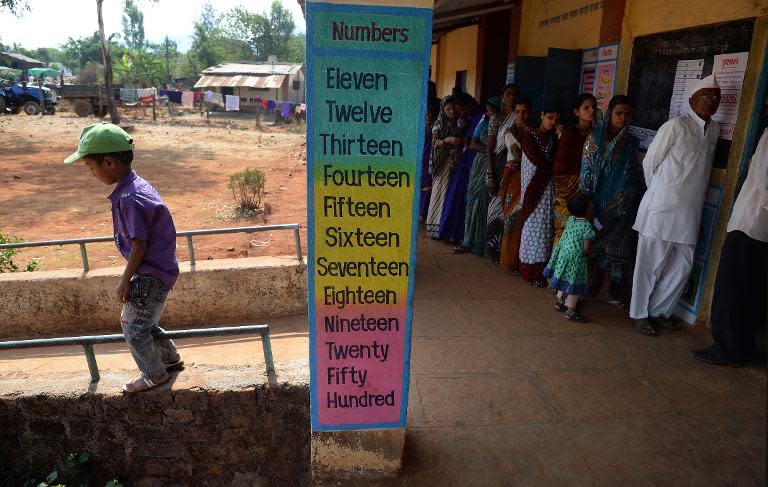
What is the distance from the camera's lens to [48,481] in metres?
2.98

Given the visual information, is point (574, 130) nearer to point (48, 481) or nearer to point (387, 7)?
point (387, 7)

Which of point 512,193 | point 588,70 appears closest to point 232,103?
Answer: point 588,70

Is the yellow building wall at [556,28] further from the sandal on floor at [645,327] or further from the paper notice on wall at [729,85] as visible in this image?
the sandal on floor at [645,327]

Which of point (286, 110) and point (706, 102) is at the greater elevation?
point (706, 102)

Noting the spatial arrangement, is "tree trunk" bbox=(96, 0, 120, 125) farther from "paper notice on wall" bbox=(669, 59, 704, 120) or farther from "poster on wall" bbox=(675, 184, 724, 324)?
"poster on wall" bbox=(675, 184, 724, 324)

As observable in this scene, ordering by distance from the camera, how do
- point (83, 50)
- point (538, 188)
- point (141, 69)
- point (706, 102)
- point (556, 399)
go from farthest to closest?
point (83, 50) → point (141, 69) → point (538, 188) → point (706, 102) → point (556, 399)

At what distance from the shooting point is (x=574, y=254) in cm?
386

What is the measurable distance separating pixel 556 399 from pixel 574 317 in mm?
1211

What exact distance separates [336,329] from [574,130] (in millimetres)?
2998

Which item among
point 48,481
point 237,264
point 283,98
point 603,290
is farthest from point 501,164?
point 283,98

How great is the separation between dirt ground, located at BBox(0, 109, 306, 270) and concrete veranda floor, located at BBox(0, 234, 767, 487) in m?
3.53

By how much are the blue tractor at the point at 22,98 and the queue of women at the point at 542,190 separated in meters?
27.7

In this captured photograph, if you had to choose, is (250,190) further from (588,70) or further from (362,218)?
(362,218)

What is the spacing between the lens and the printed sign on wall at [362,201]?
1893 millimetres
